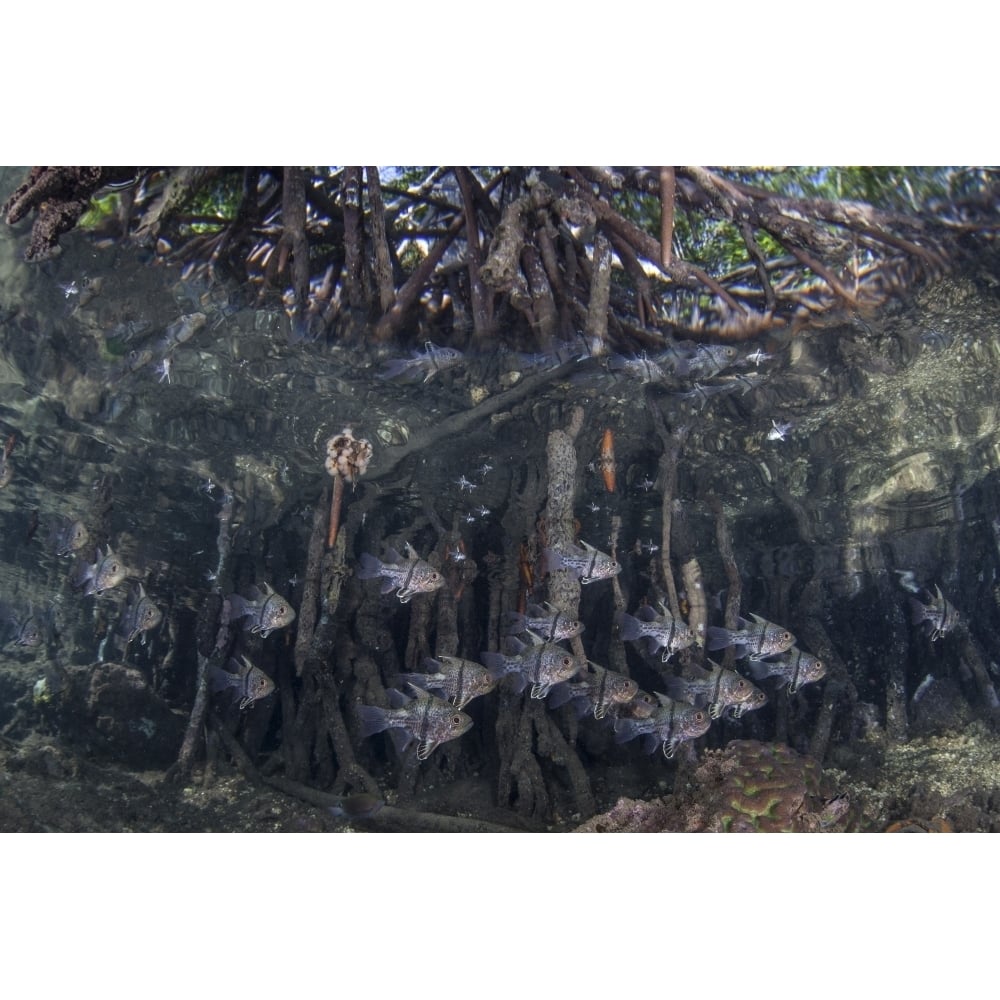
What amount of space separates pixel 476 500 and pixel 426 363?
3151 millimetres

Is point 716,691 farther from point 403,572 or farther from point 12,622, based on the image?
point 12,622

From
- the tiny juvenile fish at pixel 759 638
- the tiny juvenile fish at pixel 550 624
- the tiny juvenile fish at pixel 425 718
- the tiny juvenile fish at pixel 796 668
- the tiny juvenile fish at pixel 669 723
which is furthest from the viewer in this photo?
the tiny juvenile fish at pixel 796 668

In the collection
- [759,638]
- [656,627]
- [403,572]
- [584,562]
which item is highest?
[584,562]

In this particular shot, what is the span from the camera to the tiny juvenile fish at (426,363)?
745 cm

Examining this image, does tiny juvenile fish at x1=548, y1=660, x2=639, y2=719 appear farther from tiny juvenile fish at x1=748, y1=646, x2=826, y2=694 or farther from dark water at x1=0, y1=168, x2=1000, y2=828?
tiny juvenile fish at x1=748, y1=646, x2=826, y2=694

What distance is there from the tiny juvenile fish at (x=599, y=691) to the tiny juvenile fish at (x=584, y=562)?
39.5 inches

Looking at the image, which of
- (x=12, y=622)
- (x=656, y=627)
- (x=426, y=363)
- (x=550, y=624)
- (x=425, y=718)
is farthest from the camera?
(x=12, y=622)

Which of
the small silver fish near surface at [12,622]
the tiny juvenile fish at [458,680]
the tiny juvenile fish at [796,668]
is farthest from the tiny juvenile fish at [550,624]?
the small silver fish near surface at [12,622]

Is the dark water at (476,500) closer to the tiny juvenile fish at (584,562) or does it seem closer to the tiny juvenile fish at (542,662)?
the tiny juvenile fish at (584,562)

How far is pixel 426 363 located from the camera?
7.74m

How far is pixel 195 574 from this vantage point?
15.2 metres

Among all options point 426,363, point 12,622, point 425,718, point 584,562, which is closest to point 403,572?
point 425,718

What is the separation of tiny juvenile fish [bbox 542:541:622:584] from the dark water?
1036mm

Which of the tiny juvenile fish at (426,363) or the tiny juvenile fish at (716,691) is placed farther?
the tiny juvenile fish at (426,363)
